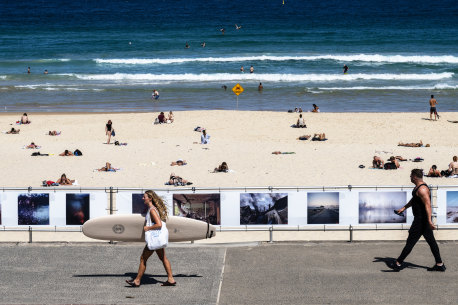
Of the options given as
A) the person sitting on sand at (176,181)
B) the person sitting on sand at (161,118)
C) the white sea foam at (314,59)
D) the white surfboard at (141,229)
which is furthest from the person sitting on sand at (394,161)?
the white sea foam at (314,59)

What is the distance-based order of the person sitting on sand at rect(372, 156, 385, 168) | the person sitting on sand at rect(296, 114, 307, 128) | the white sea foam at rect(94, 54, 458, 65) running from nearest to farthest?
the person sitting on sand at rect(372, 156, 385, 168) < the person sitting on sand at rect(296, 114, 307, 128) < the white sea foam at rect(94, 54, 458, 65)

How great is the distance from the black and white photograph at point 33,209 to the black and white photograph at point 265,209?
11.2 feet

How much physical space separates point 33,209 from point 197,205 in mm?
2858

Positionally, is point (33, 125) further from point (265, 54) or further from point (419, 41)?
point (419, 41)

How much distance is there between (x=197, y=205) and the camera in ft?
42.2

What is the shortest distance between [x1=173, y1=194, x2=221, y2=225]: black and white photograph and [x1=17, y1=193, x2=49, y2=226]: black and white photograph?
2.26 metres

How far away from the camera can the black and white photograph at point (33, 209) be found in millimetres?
12977

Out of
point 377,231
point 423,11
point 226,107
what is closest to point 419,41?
point 423,11

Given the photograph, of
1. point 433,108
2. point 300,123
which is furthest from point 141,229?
point 433,108

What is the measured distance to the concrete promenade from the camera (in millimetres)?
9367

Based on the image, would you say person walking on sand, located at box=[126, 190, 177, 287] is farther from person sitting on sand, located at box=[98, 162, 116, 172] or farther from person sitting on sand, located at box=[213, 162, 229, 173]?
person sitting on sand, located at box=[98, 162, 116, 172]

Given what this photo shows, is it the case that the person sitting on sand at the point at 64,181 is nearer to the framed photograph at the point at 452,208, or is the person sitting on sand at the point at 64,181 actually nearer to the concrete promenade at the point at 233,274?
the concrete promenade at the point at 233,274

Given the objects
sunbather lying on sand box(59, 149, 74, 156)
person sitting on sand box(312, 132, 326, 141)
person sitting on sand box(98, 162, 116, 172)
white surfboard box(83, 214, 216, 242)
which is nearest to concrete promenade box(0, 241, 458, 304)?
white surfboard box(83, 214, 216, 242)

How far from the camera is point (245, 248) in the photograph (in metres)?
11.7
